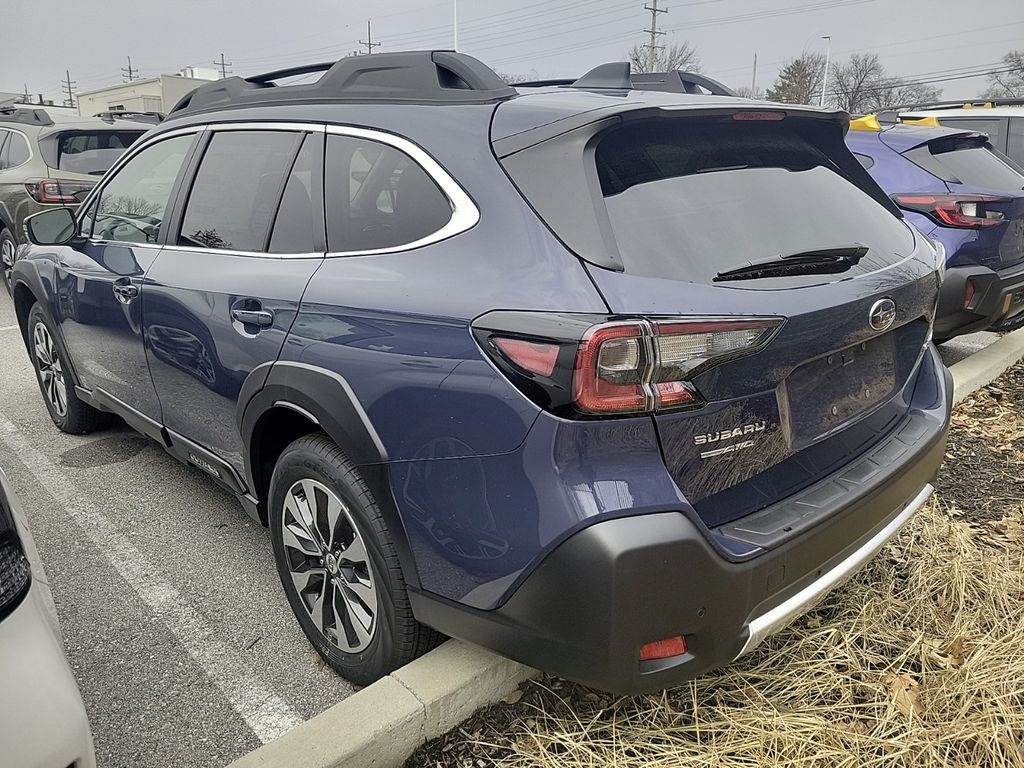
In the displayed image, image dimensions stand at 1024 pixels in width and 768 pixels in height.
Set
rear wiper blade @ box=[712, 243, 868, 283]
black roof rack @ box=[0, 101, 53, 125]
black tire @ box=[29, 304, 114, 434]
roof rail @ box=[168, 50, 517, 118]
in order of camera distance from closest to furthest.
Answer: rear wiper blade @ box=[712, 243, 868, 283] < roof rail @ box=[168, 50, 517, 118] < black tire @ box=[29, 304, 114, 434] < black roof rack @ box=[0, 101, 53, 125]

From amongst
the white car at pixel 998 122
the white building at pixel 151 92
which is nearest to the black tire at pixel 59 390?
the white car at pixel 998 122

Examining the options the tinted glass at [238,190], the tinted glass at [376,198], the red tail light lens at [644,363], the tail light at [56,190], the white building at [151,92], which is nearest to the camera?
the red tail light lens at [644,363]

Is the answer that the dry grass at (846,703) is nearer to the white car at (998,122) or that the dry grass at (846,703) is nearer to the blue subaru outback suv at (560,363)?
the blue subaru outback suv at (560,363)

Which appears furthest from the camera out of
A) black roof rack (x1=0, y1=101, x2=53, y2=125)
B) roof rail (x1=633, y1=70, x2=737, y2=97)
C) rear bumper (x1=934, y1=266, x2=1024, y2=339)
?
black roof rack (x1=0, y1=101, x2=53, y2=125)

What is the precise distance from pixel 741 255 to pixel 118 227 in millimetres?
2953

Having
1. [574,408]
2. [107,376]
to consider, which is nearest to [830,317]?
[574,408]

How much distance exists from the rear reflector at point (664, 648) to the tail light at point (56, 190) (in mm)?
8885

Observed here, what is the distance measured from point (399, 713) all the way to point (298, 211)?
1.57 meters

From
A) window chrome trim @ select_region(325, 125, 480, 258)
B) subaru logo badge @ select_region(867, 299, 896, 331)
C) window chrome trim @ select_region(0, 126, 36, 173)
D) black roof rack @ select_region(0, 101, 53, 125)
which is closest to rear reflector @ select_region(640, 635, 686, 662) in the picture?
subaru logo badge @ select_region(867, 299, 896, 331)

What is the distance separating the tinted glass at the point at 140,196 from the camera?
11.1 feet

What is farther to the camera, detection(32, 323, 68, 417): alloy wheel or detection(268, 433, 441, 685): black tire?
detection(32, 323, 68, 417): alloy wheel

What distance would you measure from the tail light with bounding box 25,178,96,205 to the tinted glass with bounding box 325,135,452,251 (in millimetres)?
7607

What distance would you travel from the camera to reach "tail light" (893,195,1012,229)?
16.3 ft

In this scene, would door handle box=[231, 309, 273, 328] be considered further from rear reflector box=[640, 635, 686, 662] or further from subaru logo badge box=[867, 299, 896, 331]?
→ subaru logo badge box=[867, 299, 896, 331]
